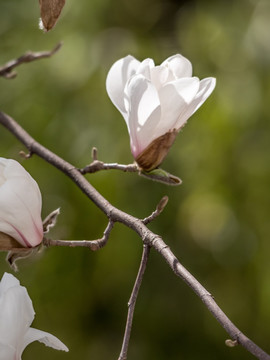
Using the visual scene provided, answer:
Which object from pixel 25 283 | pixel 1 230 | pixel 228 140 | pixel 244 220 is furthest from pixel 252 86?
pixel 1 230

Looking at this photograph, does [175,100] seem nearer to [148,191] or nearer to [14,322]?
[14,322]

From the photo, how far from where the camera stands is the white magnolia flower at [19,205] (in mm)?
503

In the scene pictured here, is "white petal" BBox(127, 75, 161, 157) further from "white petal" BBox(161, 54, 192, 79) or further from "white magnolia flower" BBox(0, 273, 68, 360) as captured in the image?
"white magnolia flower" BBox(0, 273, 68, 360)

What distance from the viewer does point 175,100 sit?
54 centimetres

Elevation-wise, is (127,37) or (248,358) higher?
(127,37)

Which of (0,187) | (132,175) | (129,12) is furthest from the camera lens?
(129,12)

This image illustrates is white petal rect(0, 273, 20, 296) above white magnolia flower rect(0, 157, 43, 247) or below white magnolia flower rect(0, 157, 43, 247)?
below

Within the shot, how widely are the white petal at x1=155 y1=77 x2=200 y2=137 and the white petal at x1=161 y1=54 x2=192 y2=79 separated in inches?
0.9

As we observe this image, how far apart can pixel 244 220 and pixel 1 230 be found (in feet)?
3.02

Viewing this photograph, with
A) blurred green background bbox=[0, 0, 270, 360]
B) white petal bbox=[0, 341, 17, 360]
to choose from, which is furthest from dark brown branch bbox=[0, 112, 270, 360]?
blurred green background bbox=[0, 0, 270, 360]

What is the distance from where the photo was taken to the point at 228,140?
134 centimetres

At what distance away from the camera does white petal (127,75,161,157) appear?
0.54m

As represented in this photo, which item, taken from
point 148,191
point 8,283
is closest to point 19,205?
point 8,283

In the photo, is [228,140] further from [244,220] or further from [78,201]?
[78,201]
